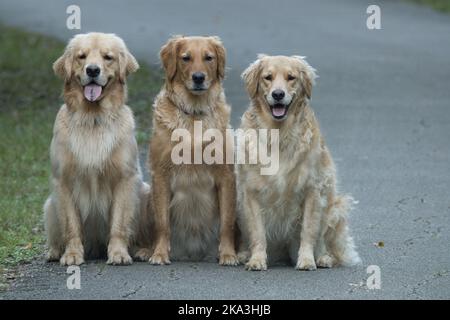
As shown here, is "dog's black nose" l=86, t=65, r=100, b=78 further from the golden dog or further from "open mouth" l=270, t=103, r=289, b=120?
"open mouth" l=270, t=103, r=289, b=120

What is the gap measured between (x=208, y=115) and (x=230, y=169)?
0.46 m

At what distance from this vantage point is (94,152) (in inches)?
383

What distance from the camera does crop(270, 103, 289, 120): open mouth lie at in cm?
957

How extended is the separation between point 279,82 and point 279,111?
0.22 metres

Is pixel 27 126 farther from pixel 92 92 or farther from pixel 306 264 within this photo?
pixel 306 264

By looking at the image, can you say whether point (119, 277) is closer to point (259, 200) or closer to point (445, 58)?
point (259, 200)

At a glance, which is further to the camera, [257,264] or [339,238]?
[339,238]

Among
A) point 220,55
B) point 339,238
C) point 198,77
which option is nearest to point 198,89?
point 198,77

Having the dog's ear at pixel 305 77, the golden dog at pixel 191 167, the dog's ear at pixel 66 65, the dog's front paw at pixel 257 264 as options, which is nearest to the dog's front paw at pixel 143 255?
the golden dog at pixel 191 167

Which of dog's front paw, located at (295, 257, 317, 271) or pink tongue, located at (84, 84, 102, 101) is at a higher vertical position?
pink tongue, located at (84, 84, 102, 101)

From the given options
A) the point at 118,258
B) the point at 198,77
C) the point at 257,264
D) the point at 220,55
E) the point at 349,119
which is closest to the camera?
the point at 257,264

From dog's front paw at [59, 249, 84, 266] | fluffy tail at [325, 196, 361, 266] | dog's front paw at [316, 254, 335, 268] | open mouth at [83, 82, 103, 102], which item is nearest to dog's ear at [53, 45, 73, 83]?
open mouth at [83, 82, 103, 102]

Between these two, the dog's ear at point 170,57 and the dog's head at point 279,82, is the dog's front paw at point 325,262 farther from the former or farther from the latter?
the dog's ear at point 170,57

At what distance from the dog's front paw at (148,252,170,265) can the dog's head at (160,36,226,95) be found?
1.27m
